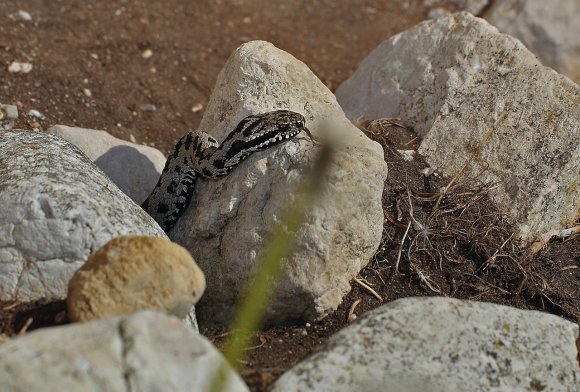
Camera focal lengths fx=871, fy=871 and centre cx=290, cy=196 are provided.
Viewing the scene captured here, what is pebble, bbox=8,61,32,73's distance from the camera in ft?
28.9

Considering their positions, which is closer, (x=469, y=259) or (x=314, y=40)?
(x=469, y=259)

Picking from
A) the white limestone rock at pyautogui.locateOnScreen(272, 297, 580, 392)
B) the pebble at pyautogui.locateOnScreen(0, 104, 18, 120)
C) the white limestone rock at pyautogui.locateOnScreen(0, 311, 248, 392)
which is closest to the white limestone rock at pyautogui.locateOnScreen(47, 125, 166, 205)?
the pebble at pyautogui.locateOnScreen(0, 104, 18, 120)

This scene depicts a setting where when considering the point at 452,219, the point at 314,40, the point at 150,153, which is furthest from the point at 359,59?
the point at 452,219

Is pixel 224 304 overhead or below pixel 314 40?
below

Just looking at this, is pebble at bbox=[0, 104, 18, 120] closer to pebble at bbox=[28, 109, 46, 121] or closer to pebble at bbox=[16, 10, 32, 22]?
pebble at bbox=[28, 109, 46, 121]

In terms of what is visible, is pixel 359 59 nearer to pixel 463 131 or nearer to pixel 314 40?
pixel 314 40

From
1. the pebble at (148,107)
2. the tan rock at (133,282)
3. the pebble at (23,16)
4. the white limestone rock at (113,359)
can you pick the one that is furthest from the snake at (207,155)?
the pebble at (23,16)

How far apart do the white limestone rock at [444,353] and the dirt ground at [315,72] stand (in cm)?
41

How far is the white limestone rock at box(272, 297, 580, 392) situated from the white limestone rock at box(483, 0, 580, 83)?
21.8 ft

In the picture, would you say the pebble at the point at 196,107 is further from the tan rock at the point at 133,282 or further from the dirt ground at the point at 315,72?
the tan rock at the point at 133,282

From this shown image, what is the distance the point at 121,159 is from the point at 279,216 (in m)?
2.41

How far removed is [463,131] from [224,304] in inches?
96.0

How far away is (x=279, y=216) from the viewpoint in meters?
5.46

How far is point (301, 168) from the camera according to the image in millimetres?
5613
